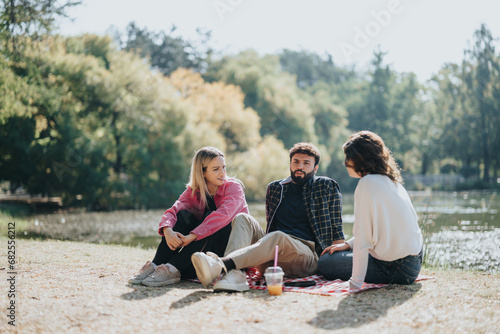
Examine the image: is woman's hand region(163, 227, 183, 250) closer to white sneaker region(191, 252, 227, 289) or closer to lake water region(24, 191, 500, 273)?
white sneaker region(191, 252, 227, 289)

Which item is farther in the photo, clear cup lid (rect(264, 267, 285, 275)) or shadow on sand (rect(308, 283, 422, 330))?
clear cup lid (rect(264, 267, 285, 275))

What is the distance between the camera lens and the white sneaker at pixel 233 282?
4.04 metres

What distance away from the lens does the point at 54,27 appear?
15.1m

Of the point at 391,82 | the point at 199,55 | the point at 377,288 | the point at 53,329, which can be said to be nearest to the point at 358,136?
the point at 377,288

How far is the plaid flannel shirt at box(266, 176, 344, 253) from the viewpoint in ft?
15.9

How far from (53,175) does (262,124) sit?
17.0 m

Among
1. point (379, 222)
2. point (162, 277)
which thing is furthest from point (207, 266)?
point (379, 222)

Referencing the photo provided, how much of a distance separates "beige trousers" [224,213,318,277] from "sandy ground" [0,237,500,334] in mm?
315

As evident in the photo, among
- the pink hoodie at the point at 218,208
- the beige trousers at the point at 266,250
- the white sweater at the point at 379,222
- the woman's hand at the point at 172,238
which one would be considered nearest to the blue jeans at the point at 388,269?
the white sweater at the point at 379,222

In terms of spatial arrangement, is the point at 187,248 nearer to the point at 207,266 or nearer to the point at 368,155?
the point at 207,266

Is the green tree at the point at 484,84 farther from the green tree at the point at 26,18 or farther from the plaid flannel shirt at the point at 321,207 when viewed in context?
the plaid flannel shirt at the point at 321,207

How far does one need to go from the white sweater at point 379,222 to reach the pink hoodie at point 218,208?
1.28 meters

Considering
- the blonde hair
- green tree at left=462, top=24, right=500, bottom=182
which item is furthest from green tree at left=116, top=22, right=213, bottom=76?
the blonde hair

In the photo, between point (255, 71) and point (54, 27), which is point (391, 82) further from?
point (54, 27)
